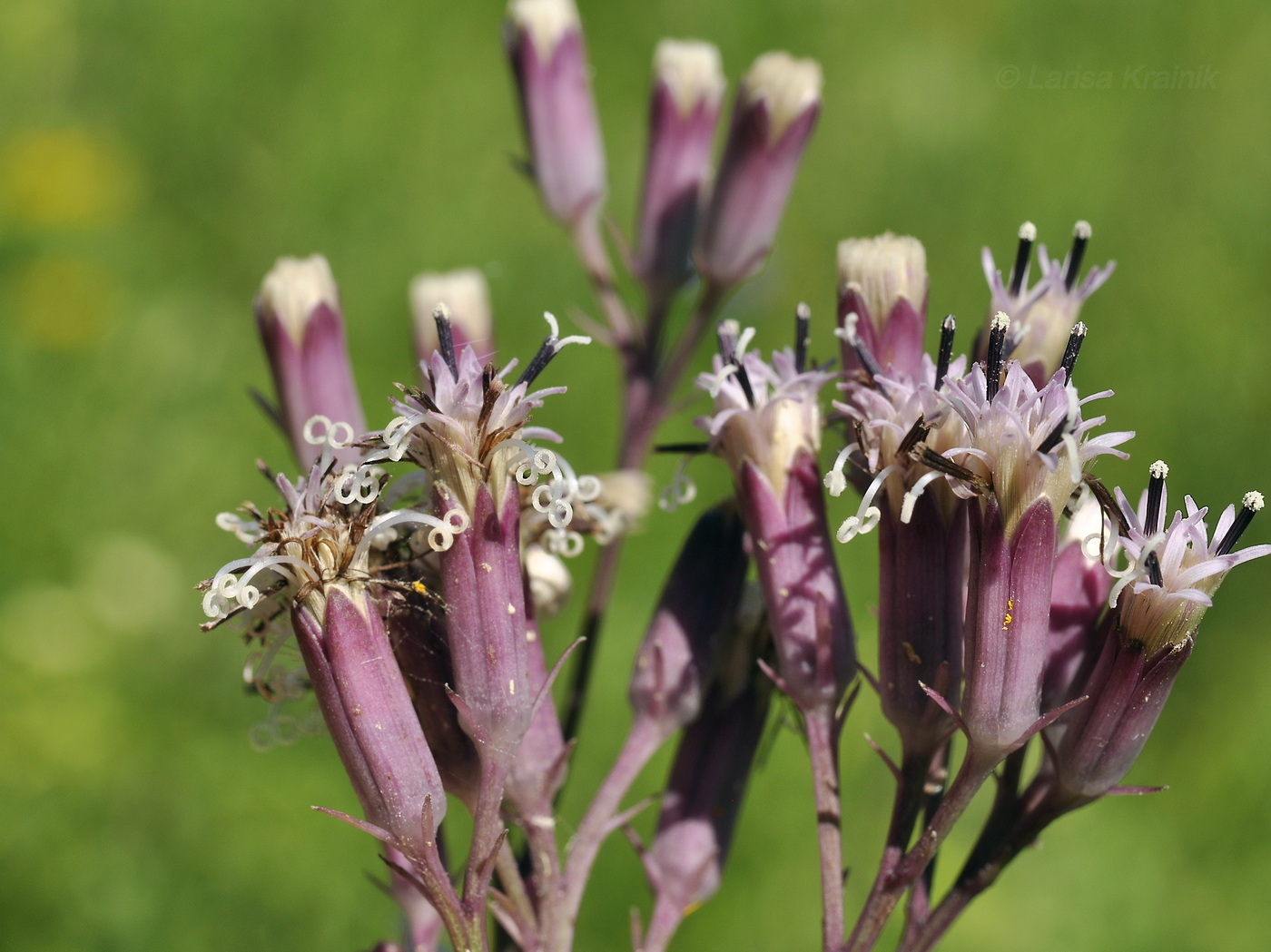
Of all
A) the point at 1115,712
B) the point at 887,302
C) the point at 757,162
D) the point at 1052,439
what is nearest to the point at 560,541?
the point at 887,302

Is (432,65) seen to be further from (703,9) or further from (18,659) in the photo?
(18,659)

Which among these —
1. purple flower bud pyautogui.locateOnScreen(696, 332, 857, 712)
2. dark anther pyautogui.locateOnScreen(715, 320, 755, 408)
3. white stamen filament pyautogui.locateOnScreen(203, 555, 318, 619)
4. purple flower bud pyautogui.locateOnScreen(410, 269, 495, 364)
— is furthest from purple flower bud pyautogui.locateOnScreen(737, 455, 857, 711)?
purple flower bud pyautogui.locateOnScreen(410, 269, 495, 364)

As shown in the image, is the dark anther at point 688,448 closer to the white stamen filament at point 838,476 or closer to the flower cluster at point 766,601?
the flower cluster at point 766,601

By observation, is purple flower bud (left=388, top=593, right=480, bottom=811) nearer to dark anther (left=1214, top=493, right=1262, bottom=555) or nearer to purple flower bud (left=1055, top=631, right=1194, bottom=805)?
purple flower bud (left=1055, top=631, right=1194, bottom=805)

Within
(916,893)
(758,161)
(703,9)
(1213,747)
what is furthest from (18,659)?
(703,9)

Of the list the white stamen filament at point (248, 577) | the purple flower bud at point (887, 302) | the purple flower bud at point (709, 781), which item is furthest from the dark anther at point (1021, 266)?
the white stamen filament at point (248, 577)

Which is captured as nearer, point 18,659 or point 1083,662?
point 1083,662
